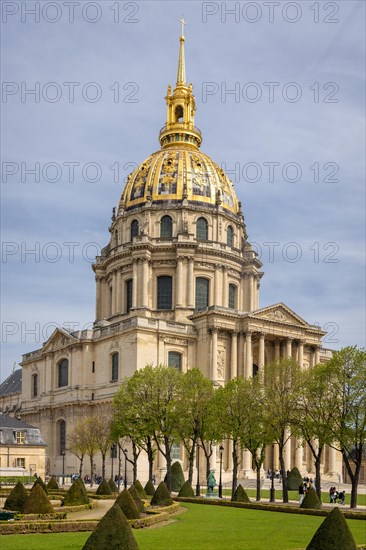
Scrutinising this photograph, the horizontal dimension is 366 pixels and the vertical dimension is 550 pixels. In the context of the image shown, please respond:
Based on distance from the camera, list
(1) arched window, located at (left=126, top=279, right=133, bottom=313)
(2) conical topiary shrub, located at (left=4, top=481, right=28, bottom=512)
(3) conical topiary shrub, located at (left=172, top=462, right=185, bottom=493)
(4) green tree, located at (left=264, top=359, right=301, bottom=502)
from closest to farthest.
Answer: (2) conical topiary shrub, located at (left=4, top=481, right=28, bottom=512)
(4) green tree, located at (left=264, top=359, right=301, bottom=502)
(3) conical topiary shrub, located at (left=172, top=462, right=185, bottom=493)
(1) arched window, located at (left=126, top=279, right=133, bottom=313)

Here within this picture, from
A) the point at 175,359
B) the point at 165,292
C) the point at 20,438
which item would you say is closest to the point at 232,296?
the point at 165,292

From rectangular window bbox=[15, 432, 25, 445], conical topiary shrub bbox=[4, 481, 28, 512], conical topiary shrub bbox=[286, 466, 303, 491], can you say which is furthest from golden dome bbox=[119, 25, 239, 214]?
conical topiary shrub bbox=[4, 481, 28, 512]

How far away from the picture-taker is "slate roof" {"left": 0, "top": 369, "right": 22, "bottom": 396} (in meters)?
123

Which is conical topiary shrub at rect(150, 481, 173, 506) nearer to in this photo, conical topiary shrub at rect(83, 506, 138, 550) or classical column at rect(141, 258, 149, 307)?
conical topiary shrub at rect(83, 506, 138, 550)

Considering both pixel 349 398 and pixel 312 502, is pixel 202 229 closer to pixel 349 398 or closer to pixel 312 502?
pixel 349 398

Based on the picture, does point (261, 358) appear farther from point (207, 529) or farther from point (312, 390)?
point (207, 529)

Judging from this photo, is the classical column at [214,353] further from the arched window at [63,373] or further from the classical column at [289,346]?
the arched window at [63,373]

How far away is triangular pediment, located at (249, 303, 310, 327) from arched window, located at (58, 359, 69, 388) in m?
23.5

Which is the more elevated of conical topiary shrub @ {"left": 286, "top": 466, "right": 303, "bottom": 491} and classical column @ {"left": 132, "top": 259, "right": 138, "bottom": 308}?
classical column @ {"left": 132, "top": 259, "right": 138, "bottom": 308}

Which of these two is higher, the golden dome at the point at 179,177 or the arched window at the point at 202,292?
the golden dome at the point at 179,177

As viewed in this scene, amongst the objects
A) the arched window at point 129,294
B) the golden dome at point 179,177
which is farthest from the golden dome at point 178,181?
the arched window at point 129,294

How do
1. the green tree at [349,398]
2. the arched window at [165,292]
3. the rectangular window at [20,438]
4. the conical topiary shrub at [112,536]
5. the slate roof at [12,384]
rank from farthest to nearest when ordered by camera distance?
the slate roof at [12,384] < the arched window at [165,292] < the rectangular window at [20,438] < the green tree at [349,398] < the conical topiary shrub at [112,536]

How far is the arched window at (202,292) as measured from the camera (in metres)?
92.9

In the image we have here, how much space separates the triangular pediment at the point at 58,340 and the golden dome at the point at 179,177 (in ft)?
58.8
